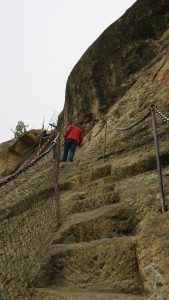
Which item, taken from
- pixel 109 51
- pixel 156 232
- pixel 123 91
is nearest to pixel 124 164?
pixel 156 232

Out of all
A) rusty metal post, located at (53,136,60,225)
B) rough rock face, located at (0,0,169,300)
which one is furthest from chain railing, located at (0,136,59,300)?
rough rock face, located at (0,0,169,300)

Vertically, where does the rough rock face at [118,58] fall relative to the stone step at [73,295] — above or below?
above

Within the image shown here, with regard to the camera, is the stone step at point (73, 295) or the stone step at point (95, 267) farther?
the stone step at point (95, 267)

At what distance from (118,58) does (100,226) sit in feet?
29.0

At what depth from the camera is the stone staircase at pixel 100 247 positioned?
11.7 feet

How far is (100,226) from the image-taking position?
441 centimetres

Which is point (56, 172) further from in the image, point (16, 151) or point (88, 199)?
point (16, 151)

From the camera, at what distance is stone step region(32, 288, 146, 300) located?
324 cm

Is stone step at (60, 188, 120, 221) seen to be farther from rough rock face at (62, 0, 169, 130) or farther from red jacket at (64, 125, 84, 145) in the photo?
rough rock face at (62, 0, 169, 130)

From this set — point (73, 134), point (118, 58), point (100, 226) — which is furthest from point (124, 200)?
point (118, 58)

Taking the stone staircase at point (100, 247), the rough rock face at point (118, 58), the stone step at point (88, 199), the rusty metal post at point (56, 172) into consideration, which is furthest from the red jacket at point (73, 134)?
the stone staircase at point (100, 247)

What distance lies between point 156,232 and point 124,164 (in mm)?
2767

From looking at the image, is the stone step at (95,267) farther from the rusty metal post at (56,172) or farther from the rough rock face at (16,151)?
the rough rock face at (16,151)

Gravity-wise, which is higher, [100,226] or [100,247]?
[100,226]
